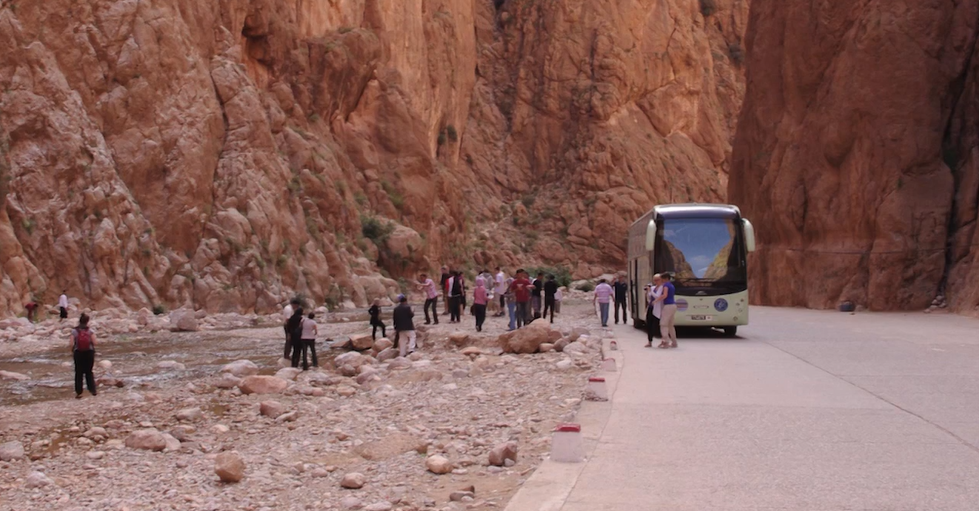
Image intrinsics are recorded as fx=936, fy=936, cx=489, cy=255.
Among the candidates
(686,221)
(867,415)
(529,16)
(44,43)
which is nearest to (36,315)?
(44,43)

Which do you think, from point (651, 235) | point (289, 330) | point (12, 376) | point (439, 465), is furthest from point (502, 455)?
point (651, 235)

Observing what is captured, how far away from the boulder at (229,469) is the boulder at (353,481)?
1.06m

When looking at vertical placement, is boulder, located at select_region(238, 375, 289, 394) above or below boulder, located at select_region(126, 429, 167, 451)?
above

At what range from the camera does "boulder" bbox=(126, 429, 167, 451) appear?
33.2 feet

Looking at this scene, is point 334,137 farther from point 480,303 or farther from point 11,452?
point 11,452

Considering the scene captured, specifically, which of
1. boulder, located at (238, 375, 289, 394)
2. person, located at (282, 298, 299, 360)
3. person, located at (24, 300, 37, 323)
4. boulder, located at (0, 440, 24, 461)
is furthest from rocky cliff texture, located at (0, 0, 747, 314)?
boulder, located at (0, 440, 24, 461)

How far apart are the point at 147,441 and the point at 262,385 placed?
430cm

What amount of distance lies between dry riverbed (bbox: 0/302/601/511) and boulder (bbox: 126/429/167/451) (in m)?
0.07

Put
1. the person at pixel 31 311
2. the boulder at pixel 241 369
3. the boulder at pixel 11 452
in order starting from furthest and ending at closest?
the person at pixel 31 311
the boulder at pixel 241 369
the boulder at pixel 11 452

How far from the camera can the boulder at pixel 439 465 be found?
8125 millimetres

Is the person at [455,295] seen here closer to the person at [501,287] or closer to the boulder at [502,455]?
the person at [501,287]

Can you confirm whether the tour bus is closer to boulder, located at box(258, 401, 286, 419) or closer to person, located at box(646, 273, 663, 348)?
person, located at box(646, 273, 663, 348)

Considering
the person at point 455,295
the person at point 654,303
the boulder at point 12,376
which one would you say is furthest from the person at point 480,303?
the boulder at point 12,376

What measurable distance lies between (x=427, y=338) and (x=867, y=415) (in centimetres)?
1418
